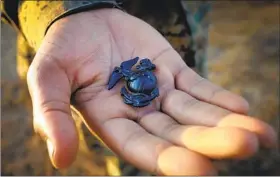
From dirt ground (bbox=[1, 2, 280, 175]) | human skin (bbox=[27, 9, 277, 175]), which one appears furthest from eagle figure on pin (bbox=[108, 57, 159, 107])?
dirt ground (bbox=[1, 2, 280, 175])

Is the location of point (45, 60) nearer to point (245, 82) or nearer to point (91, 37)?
point (91, 37)

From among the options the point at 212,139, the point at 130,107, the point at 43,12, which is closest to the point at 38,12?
the point at 43,12

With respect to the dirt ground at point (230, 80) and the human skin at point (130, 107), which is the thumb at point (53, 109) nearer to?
the human skin at point (130, 107)

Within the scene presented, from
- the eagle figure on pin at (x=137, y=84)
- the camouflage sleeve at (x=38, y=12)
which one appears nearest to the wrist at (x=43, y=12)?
the camouflage sleeve at (x=38, y=12)

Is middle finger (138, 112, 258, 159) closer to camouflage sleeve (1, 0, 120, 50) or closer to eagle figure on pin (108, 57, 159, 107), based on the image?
eagle figure on pin (108, 57, 159, 107)

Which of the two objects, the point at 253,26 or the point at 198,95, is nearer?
the point at 198,95

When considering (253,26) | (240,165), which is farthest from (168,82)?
(253,26)

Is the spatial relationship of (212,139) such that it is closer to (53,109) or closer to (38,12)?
(53,109)
